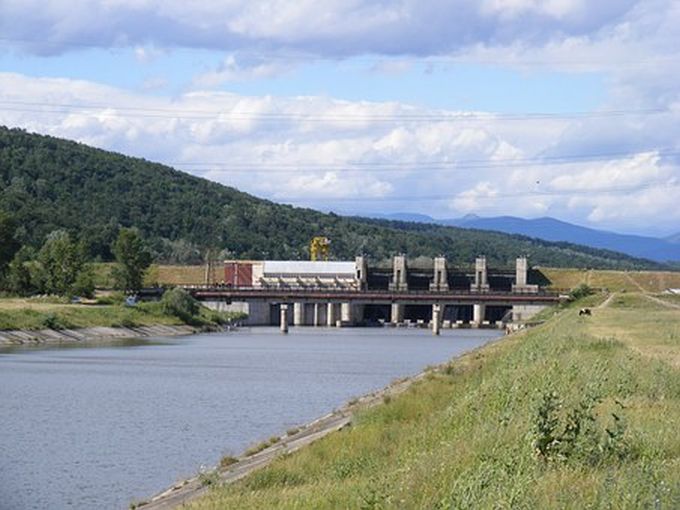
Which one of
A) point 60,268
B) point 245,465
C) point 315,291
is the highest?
point 60,268

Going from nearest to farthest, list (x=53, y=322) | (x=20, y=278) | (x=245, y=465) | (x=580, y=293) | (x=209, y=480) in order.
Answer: (x=209, y=480) < (x=245, y=465) < (x=53, y=322) < (x=20, y=278) < (x=580, y=293)

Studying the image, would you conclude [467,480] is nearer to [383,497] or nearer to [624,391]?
[383,497]

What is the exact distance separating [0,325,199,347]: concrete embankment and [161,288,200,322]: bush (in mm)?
6557

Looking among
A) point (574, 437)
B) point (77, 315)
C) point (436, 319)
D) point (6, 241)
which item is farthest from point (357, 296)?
point (574, 437)

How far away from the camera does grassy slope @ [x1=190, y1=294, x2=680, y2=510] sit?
15.4 meters

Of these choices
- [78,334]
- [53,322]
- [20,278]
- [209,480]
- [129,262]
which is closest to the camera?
[209,480]

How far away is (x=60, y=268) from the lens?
5645 inches

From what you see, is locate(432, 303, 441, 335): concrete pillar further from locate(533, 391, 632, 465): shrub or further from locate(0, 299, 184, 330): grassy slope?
locate(533, 391, 632, 465): shrub

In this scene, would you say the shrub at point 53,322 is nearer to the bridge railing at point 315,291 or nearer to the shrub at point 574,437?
the bridge railing at point 315,291

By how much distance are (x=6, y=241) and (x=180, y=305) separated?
21.5 metres

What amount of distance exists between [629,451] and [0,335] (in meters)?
93.2

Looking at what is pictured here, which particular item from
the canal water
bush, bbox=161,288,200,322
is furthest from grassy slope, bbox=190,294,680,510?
bush, bbox=161,288,200,322

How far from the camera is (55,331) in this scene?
11531 centimetres

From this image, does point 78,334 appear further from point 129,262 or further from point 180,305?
point 129,262
